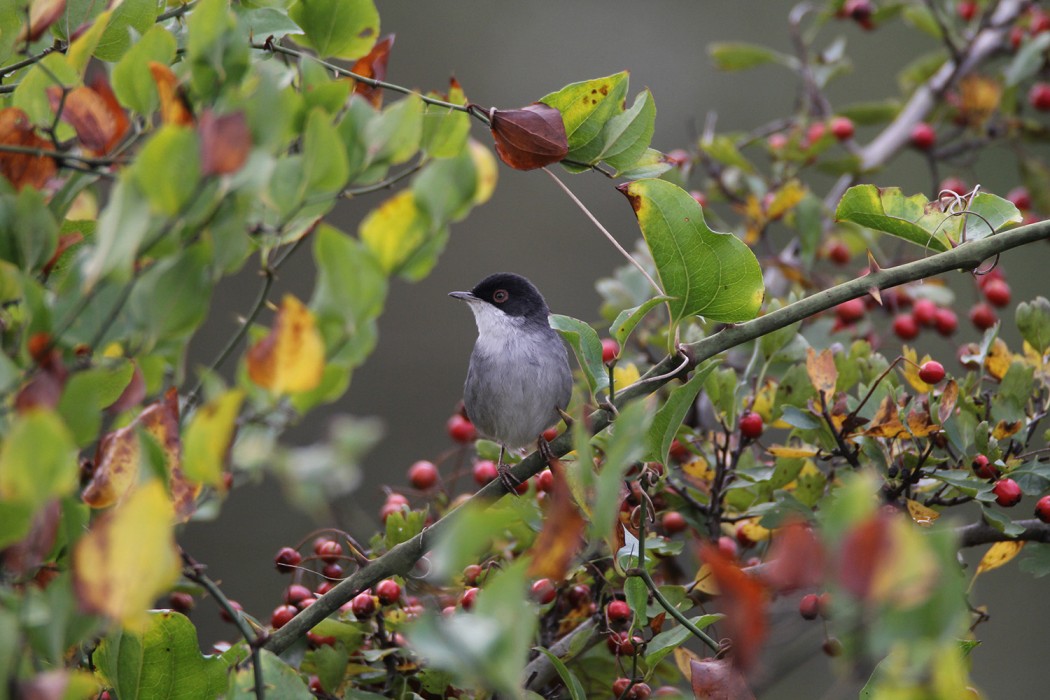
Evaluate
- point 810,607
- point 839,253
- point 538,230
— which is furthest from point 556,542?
point 538,230

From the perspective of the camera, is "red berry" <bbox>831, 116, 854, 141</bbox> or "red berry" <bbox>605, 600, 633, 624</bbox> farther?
"red berry" <bbox>831, 116, 854, 141</bbox>

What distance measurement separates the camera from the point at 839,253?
3.61 m

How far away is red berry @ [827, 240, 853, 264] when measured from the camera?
3.60 metres

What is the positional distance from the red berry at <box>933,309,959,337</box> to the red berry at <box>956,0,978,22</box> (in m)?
1.61

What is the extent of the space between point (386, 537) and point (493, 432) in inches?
48.0

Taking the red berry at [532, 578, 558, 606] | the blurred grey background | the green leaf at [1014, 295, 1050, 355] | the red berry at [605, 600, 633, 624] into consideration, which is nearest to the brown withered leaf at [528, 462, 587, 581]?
the red berry at [605, 600, 633, 624]

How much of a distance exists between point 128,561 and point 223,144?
412 mm

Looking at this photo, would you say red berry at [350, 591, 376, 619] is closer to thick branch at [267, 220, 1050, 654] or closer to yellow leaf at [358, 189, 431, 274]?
thick branch at [267, 220, 1050, 654]

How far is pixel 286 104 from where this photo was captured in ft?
3.74

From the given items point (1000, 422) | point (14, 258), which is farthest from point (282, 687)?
point (1000, 422)

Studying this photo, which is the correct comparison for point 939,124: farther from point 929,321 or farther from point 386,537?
point 386,537

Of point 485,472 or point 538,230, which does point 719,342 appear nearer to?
point 485,472

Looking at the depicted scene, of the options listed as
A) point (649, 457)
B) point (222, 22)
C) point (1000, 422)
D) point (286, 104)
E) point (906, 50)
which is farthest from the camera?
point (906, 50)

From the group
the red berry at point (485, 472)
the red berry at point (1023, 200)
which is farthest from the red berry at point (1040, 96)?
the red berry at point (485, 472)
